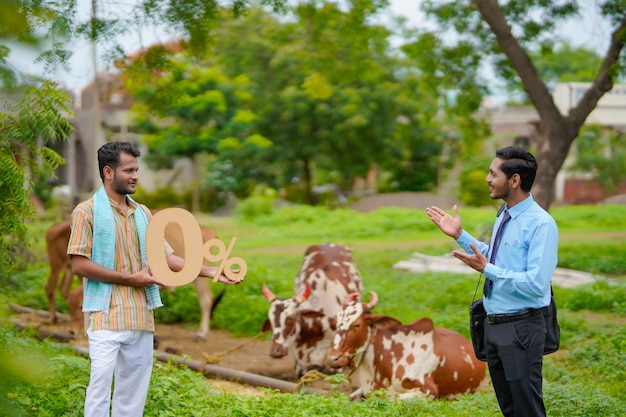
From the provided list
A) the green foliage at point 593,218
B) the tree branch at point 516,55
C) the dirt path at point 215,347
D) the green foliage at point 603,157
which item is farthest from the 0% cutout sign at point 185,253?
the green foliage at point 603,157

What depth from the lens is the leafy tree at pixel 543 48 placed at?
1282 centimetres

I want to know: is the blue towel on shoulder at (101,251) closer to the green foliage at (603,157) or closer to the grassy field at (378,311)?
the grassy field at (378,311)

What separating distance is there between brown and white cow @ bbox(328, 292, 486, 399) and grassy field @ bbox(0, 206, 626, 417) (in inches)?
16.9

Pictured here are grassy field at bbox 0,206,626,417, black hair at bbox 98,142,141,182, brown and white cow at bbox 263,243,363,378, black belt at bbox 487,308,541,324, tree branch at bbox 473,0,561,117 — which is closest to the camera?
black belt at bbox 487,308,541,324

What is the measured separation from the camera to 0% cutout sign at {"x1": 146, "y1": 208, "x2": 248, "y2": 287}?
209 inches

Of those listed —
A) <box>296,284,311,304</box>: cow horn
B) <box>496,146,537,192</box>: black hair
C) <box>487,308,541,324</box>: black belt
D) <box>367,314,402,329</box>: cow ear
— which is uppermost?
<box>496,146,537,192</box>: black hair

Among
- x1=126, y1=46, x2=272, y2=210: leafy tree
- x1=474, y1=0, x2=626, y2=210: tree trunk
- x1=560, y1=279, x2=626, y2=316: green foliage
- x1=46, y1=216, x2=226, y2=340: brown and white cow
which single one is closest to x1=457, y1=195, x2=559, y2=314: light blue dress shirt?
x1=46, y1=216, x2=226, y2=340: brown and white cow

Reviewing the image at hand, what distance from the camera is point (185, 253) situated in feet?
17.8

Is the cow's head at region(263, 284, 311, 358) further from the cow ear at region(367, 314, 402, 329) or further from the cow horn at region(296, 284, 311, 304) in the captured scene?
the cow ear at region(367, 314, 402, 329)

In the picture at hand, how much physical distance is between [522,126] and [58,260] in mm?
36727

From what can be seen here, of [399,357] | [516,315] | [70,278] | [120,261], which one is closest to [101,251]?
[120,261]

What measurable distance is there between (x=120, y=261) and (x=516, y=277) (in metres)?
2.30

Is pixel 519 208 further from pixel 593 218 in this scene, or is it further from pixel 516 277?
pixel 593 218

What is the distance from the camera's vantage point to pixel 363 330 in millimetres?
7887
